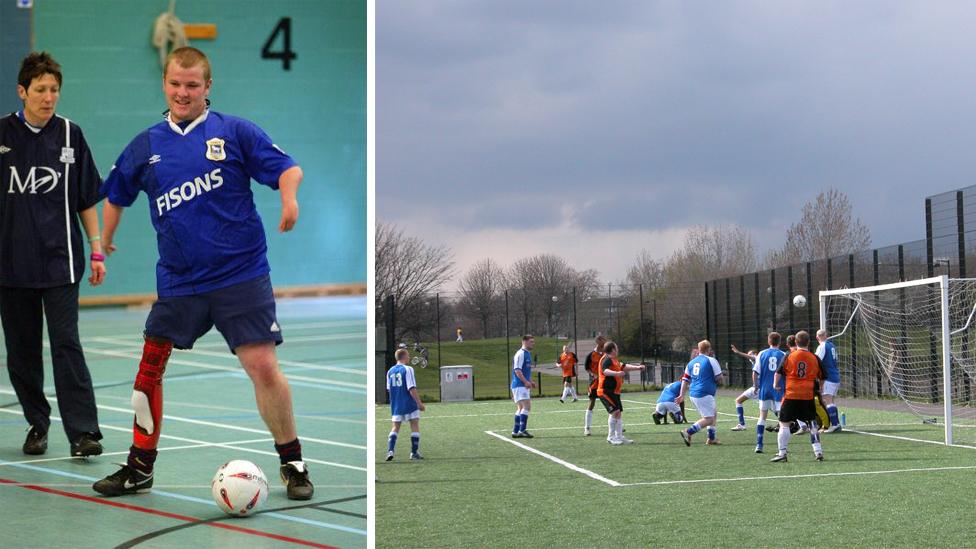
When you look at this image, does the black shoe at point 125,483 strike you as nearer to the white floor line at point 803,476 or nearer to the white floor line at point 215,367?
the white floor line at point 215,367

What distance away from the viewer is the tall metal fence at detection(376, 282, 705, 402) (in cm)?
3139

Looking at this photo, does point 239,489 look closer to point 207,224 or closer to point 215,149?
point 207,224

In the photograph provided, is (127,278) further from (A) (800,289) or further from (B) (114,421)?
(A) (800,289)

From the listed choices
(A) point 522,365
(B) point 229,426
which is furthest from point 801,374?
(B) point 229,426

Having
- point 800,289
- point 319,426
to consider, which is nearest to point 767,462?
point 319,426

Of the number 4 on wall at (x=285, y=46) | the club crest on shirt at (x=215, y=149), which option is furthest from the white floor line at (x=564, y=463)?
the number 4 on wall at (x=285, y=46)

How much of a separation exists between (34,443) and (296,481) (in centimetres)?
Result: 217

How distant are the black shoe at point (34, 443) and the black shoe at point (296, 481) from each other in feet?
6.82

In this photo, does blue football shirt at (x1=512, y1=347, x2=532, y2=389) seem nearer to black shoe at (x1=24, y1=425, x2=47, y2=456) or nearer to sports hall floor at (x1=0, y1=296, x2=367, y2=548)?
sports hall floor at (x1=0, y1=296, x2=367, y2=548)

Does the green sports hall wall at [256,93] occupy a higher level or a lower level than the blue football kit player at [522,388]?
higher

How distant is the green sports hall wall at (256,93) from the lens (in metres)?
16.1

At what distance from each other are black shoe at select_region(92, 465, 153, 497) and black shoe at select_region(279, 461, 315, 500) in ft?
2.31

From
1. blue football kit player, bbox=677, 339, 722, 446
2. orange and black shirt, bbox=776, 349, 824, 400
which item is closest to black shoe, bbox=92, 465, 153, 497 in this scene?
orange and black shirt, bbox=776, 349, 824, 400

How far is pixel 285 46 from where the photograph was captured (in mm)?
16688
